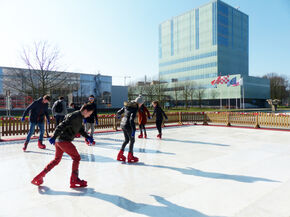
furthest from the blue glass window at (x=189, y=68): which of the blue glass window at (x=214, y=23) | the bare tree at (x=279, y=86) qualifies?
the bare tree at (x=279, y=86)

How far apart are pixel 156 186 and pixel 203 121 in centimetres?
1387

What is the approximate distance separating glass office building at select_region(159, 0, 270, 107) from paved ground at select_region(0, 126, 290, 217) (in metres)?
63.8

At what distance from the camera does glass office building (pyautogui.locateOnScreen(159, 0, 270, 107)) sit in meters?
70.6

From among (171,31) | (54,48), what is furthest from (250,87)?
(54,48)

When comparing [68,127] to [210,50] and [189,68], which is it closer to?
[210,50]

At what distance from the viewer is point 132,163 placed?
221 inches

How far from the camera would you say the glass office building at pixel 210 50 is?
70.6 metres

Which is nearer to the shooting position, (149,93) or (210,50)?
(149,93)

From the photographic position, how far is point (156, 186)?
3.98 m

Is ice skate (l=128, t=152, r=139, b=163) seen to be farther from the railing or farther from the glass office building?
the glass office building

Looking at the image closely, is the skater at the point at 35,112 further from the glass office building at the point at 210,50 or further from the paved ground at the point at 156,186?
the glass office building at the point at 210,50

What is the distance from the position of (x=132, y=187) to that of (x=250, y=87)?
A: 7352cm

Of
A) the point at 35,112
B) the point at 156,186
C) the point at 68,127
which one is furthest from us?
the point at 35,112

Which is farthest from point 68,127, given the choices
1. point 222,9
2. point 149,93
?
point 222,9
